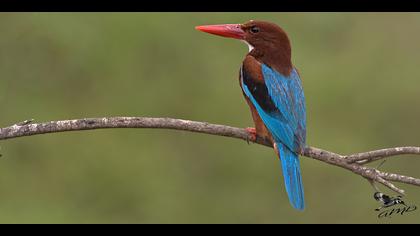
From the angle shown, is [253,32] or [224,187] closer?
[253,32]

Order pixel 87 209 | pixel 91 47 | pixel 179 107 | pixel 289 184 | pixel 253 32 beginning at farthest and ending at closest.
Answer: pixel 91 47
pixel 179 107
pixel 87 209
pixel 253 32
pixel 289 184

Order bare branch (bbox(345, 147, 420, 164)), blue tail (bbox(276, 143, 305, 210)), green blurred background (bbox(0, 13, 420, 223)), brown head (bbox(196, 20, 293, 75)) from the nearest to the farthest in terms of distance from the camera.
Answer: bare branch (bbox(345, 147, 420, 164)) → blue tail (bbox(276, 143, 305, 210)) → brown head (bbox(196, 20, 293, 75)) → green blurred background (bbox(0, 13, 420, 223))

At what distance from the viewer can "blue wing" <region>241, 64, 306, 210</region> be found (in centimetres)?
405

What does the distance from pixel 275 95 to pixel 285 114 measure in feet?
0.38

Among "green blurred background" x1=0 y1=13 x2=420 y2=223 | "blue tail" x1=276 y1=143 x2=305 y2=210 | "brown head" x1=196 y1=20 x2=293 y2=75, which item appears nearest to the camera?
"blue tail" x1=276 y1=143 x2=305 y2=210

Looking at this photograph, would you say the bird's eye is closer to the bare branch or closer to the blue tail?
the blue tail

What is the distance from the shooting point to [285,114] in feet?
13.9

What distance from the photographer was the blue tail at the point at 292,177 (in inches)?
157

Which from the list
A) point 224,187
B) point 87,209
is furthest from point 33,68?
point 224,187

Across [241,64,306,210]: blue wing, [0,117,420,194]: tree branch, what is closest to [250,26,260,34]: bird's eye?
[241,64,306,210]: blue wing

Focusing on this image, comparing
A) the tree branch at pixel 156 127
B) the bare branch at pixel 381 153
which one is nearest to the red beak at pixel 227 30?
the tree branch at pixel 156 127

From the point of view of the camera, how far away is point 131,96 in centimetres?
629

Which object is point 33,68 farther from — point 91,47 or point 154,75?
point 154,75
